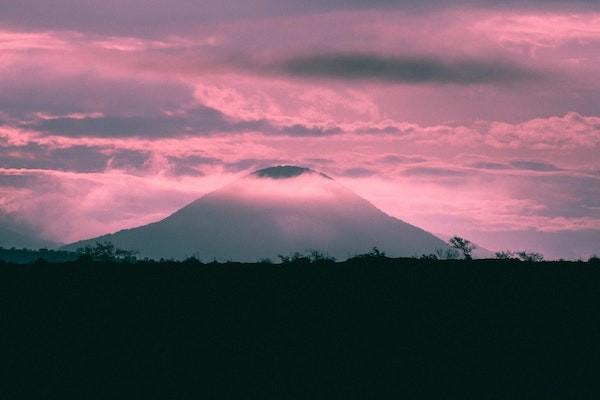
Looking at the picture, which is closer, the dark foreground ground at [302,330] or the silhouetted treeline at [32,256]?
the dark foreground ground at [302,330]

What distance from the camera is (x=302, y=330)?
47.1 m

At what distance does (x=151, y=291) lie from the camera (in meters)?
50.8

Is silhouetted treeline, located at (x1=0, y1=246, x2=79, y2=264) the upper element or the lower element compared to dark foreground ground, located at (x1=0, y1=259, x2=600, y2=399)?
upper

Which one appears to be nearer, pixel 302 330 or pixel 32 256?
pixel 302 330

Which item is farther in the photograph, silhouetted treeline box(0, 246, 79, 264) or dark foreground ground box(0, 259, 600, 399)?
silhouetted treeline box(0, 246, 79, 264)

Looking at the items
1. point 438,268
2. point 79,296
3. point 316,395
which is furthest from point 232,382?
point 438,268

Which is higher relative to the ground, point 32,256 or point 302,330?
point 32,256

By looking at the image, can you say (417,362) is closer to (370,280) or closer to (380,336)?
(380,336)

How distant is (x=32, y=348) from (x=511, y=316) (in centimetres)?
2037

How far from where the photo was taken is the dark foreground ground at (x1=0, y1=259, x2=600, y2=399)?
1684 inches

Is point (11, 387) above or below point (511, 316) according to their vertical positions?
below

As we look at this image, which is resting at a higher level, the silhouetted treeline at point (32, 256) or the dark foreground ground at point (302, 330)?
the silhouetted treeline at point (32, 256)

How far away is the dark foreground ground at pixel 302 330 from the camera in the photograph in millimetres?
42781

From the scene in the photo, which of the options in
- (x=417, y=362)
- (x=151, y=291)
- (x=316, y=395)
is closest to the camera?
(x=316, y=395)
